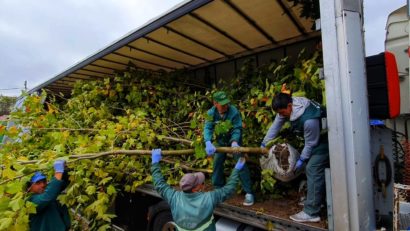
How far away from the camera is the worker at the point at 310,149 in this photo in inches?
103

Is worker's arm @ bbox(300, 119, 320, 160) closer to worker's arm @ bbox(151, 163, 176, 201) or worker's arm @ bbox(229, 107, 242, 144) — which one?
worker's arm @ bbox(229, 107, 242, 144)

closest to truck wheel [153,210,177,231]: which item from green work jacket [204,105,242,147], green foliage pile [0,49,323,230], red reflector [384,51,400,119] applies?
green foliage pile [0,49,323,230]

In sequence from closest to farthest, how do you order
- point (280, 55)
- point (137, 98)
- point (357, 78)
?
1. point (357, 78)
2. point (280, 55)
3. point (137, 98)

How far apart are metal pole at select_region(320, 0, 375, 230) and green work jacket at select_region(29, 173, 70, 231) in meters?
2.68

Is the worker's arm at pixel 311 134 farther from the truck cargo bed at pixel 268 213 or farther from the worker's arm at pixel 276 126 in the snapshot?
the truck cargo bed at pixel 268 213

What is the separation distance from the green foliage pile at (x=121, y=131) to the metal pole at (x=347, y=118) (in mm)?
939

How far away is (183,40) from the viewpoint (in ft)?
16.0

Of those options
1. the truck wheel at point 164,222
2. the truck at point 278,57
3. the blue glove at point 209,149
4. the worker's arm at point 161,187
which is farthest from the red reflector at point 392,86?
the truck wheel at point 164,222

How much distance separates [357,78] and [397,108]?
0.40 meters

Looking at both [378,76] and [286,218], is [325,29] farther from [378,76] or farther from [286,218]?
[286,218]

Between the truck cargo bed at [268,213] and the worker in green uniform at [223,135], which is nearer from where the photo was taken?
the truck cargo bed at [268,213]

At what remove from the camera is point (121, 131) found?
420 centimetres

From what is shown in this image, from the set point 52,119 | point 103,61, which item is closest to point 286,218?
point 52,119

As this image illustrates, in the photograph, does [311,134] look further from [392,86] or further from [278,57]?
[278,57]
